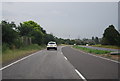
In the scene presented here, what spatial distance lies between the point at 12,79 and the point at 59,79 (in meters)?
2.11

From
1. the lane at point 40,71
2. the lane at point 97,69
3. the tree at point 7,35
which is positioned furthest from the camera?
the tree at point 7,35

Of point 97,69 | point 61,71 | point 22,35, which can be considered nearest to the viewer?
point 61,71

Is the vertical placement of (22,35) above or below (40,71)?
above

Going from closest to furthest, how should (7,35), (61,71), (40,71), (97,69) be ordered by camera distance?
(40,71), (61,71), (97,69), (7,35)

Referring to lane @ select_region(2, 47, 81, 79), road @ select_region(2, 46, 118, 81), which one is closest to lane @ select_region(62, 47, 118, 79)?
road @ select_region(2, 46, 118, 81)

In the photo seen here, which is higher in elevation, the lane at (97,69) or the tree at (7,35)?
the tree at (7,35)

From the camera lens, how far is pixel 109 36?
63312 millimetres

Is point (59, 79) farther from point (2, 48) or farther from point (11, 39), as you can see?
point (11, 39)

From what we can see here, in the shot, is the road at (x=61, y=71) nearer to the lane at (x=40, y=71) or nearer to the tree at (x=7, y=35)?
the lane at (x=40, y=71)

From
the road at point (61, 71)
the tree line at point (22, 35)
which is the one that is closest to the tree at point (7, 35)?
the tree line at point (22, 35)

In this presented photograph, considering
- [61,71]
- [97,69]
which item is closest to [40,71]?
[61,71]

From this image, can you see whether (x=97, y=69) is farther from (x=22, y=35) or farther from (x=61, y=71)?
(x=22, y=35)

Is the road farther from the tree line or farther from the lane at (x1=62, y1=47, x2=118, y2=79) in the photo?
the tree line

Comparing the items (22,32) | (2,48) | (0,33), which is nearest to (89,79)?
(2,48)
